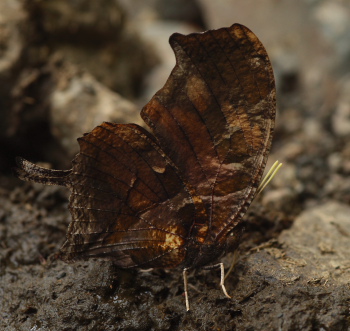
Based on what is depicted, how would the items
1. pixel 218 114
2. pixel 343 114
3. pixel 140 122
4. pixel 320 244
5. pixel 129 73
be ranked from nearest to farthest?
pixel 218 114 < pixel 320 244 < pixel 140 122 < pixel 343 114 < pixel 129 73

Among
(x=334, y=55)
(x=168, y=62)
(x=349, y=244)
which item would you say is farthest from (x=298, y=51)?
(x=349, y=244)

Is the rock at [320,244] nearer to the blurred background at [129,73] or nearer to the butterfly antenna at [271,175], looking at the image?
the butterfly antenna at [271,175]

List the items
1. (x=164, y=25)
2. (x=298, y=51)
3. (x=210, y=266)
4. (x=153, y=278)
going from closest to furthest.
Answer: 1. (x=210, y=266)
2. (x=153, y=278)
3. (x=298, y=51)
4. (x=164, y=25)

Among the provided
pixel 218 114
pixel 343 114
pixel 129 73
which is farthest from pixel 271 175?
pixel 129 73

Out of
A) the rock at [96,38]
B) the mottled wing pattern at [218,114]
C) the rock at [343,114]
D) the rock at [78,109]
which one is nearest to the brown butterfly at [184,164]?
the mottled wing pattern at [218,114]

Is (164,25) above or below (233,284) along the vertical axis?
above

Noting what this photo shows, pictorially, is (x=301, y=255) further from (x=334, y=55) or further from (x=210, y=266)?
(x=334, y=55)

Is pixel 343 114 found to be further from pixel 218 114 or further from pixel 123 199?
pixel 123 199
